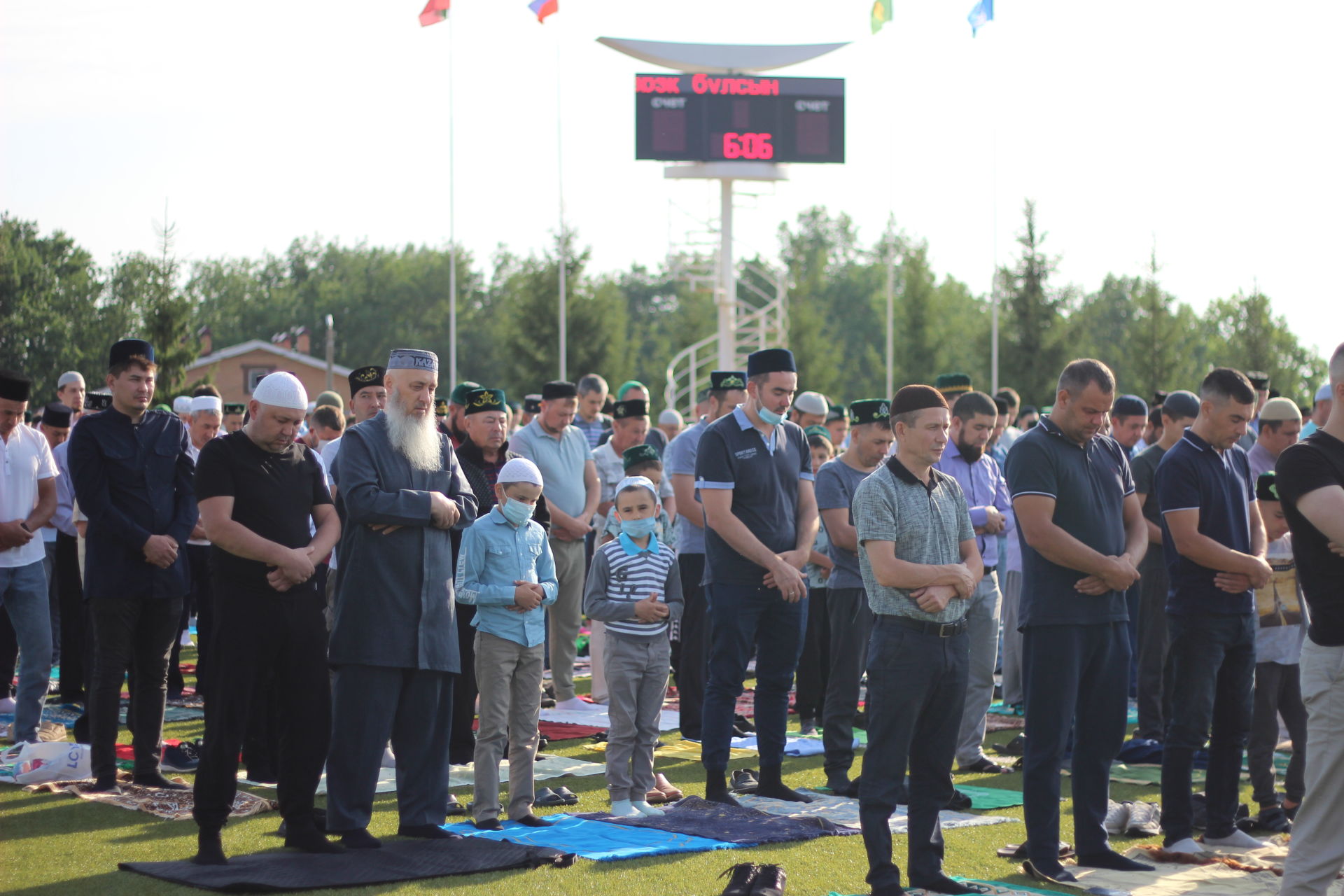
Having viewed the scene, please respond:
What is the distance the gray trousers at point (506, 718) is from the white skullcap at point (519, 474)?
2.71 ft

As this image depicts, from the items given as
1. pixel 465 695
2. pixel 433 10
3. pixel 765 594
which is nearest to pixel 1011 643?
pixel 765 594

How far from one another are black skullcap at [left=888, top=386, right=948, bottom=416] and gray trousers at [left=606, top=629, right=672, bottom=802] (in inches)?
90.0

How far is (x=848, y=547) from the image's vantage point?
9.17 metres

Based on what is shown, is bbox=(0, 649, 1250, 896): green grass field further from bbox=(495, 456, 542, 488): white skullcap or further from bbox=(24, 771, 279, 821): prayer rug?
bbox=(495, 456, 542, 488): white skullcap

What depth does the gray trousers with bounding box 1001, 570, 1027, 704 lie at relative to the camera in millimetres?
11602

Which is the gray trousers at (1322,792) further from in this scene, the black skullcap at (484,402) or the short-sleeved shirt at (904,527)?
the black skullcap at (484,402)

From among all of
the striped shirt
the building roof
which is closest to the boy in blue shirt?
the striped shirt

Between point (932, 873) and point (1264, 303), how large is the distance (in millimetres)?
34368

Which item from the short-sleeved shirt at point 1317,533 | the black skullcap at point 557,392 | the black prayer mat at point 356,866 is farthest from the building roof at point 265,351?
the short-sleeved shirt at point 1317,533

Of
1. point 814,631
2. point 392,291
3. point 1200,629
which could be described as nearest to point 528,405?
point 814,631

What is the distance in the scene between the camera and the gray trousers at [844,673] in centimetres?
866

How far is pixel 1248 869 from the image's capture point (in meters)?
7.03

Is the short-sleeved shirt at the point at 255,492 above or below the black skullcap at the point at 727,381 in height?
below

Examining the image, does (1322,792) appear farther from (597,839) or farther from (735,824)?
(597,839)
